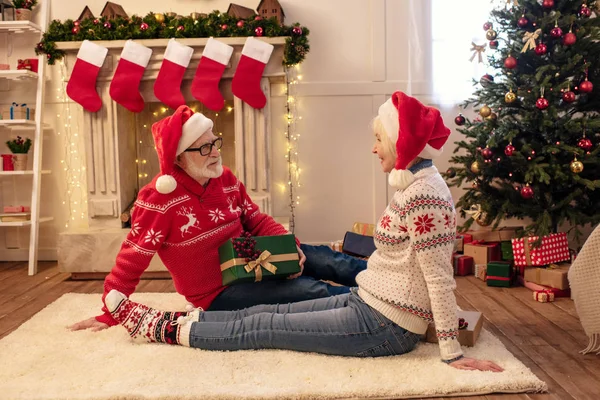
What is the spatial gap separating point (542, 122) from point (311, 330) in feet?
6.61

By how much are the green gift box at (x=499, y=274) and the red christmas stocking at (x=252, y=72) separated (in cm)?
173

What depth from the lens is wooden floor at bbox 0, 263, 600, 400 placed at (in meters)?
2.08

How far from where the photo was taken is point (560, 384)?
6.64ft

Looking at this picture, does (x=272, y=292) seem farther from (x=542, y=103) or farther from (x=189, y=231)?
(x=542, y=103)

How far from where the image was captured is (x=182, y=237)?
246 cm

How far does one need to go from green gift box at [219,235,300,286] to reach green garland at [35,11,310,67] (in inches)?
71.0

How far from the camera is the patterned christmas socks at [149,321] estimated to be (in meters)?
2.30

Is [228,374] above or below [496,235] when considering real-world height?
below

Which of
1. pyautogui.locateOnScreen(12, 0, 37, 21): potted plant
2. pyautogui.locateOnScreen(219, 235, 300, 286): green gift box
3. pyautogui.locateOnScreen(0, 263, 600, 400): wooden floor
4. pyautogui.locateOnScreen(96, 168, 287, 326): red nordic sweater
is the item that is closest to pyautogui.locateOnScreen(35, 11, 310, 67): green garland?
pyautogui.locateOnScreen(12, 0, 37, 21): potted plant

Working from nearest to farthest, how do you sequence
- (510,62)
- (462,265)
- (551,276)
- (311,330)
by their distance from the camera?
1. (311,330)
2. (551,276)
3. (510,62)
4. (462,265)

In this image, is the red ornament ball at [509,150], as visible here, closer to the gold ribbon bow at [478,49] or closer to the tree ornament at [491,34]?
the tree ornament at [491,34]

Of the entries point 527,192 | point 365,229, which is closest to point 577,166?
point 527,192

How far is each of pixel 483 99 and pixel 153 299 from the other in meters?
2.18

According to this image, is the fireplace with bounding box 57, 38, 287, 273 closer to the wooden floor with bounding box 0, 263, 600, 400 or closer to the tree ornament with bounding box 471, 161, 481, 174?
the wooden floor with bounding box 0, 263, 600, 400
